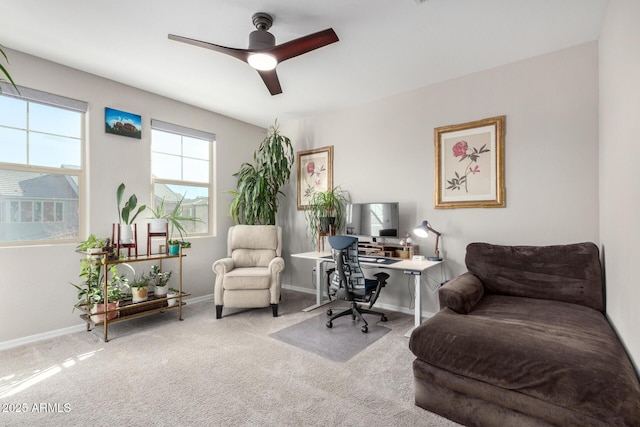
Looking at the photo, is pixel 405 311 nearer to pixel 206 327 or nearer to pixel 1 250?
pixel 206 327

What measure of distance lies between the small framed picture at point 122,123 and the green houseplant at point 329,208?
236 centimetres

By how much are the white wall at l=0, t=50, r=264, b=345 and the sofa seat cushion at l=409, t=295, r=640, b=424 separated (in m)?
3.35

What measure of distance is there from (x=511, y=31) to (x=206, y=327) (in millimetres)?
3939

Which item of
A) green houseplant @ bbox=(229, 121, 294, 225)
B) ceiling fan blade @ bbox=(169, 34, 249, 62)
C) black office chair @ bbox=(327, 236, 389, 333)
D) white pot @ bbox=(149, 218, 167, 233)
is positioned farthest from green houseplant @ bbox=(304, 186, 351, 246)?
ceiling fan blade @ bbox=(169, 34, 249, 62)

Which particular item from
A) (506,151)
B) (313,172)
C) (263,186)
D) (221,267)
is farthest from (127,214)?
(506,151)

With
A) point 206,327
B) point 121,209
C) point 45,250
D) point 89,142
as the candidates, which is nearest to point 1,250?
point 45,250

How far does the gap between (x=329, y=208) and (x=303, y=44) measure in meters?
2.31

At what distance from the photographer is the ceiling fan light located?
7.36 feet

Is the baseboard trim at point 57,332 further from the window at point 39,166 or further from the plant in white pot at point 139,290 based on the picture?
the window at point 39,166

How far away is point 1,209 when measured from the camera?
8.95ft

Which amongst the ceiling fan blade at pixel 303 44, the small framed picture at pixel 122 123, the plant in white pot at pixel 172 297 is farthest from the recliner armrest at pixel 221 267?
the ceiling fan blade at pixel 303 44

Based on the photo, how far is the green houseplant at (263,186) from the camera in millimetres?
4297

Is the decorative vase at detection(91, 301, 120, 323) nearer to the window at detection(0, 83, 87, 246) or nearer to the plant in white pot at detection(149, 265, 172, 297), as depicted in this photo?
the plant in white pot at detection(149, 265, 172, 297)

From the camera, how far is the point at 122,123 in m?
3.44
